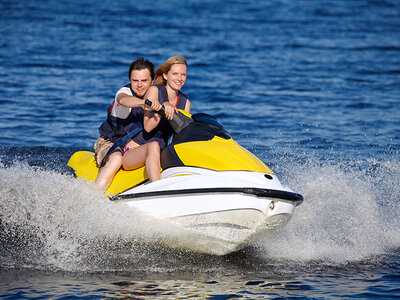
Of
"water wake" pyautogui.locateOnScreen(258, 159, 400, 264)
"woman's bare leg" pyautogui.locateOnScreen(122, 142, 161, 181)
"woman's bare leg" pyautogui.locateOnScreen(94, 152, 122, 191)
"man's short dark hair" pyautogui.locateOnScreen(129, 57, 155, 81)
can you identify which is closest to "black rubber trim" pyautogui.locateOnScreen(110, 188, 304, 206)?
"woman's bare leg" pyautogui.locateOnScreen(122, 142, 161, 181)

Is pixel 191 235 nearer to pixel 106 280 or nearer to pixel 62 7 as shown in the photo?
pixel 106 280

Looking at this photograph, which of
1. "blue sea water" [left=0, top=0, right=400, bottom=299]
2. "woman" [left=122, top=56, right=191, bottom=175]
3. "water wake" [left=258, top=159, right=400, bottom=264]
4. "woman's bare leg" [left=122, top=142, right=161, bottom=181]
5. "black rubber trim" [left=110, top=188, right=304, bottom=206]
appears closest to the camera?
"black rubber trim" [left=110, top=188, right=304, bottom=206]

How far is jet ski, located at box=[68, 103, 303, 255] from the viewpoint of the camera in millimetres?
4801

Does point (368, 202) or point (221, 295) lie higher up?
point (368, 202)

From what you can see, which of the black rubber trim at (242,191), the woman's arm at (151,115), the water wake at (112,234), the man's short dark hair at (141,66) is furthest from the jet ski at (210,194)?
the man's short dark hair at (141,66)

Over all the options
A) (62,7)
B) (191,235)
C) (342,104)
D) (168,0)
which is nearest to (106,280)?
(191,235)

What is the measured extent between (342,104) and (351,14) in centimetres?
1674

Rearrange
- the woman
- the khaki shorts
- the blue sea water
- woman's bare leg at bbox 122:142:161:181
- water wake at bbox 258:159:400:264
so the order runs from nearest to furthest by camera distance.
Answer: the blue sea water → woman's bare leg at bbox 122:142:161:181 → the woman → water wake at bbox 258:159:400:264 → the khaki shorts

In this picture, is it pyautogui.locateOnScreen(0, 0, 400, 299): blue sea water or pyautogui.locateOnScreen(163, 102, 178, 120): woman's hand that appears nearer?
pyautogui.locateOnScreen(0, 0, 400, 299): blue sea water

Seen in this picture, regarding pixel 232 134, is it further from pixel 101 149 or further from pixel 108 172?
pixel 108 172

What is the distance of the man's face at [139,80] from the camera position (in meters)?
5.66

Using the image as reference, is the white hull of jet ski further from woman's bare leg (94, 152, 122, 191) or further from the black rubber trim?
woman's bare leg (94, 152, 122, 191)

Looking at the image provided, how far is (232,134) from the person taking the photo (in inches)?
415

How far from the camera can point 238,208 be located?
4.77 meters
